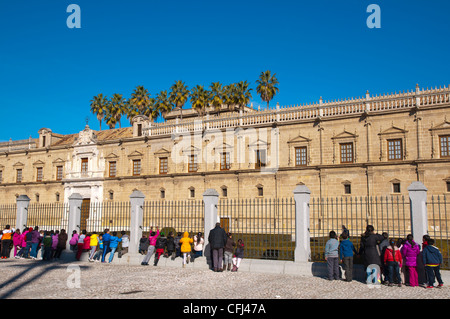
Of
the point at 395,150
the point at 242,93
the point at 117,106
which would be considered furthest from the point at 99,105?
the point at 395,150

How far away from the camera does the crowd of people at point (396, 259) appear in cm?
1016

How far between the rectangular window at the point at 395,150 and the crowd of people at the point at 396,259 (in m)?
17.9

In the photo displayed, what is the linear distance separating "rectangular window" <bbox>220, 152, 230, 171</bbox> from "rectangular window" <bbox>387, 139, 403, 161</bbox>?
12.3 meters

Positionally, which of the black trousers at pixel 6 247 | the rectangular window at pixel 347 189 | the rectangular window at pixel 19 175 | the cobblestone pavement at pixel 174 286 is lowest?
the cobblestone pavement at pixel 174 286

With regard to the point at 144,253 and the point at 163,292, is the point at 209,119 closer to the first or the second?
the point at 144,253

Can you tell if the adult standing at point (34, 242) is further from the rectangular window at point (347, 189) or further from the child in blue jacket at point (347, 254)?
the rectangular window at point (347, 189)

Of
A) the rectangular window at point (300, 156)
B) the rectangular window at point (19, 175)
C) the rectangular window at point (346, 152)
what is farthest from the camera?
the rectangular window at point (19, 175)

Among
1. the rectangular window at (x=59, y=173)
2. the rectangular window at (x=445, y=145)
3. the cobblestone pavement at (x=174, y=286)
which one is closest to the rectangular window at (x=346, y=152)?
the rectangular window at (x=445, y=145)

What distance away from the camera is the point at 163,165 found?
37000 millimetres

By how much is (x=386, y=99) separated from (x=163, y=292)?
2296 centimetres

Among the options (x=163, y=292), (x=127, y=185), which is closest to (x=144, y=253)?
(x=163, y=292)

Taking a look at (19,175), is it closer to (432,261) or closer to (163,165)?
(163,165)

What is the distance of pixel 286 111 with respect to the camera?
31578mm
